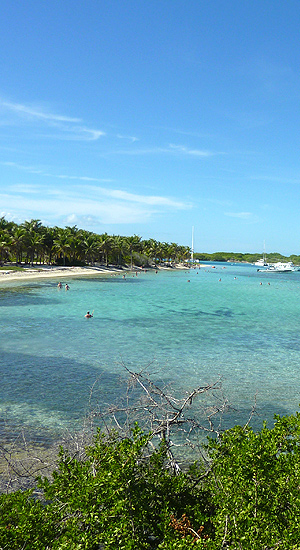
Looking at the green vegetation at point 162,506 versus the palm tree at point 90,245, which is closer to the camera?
the green vegetation at point 162,506

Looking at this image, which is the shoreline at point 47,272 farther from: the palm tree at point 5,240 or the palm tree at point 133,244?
the palm tree at point 133,244

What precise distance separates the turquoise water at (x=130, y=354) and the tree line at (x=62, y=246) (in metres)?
45.6

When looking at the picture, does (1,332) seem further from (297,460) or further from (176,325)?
(297,460)

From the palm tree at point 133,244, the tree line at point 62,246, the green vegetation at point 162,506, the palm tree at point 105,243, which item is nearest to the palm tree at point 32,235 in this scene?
the tree line at point 62,246

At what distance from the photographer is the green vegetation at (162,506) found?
5.22m

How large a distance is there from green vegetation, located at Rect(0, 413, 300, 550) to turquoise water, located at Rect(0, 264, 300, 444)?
18.9ft

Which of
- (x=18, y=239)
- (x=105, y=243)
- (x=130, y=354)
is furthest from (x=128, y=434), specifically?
(x=105, y=243)

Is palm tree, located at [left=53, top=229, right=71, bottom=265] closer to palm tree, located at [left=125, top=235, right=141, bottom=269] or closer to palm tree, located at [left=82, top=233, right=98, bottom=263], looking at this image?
palm tree, located at [left=82, top=233, right=98, bottom=263]

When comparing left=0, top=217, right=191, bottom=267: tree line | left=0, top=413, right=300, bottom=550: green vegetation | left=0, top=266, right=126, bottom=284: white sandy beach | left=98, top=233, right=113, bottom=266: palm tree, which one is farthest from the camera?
left=98, top=233, right=113, bottom=266: palm tree

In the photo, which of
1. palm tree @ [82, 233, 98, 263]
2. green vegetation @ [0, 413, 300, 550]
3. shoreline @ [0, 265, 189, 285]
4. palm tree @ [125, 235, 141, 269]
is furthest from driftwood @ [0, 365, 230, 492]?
palm tree @ [125, 235, 141, 269]

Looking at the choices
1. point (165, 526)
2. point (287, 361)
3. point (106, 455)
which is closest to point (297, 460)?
point (165, 526)

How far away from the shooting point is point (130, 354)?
24141mm

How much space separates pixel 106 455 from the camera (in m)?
6.43

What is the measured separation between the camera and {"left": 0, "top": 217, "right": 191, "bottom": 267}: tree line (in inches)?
3578
